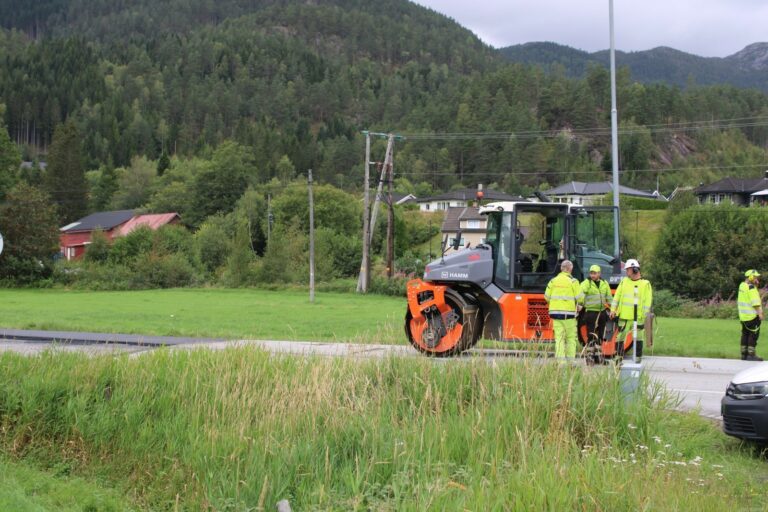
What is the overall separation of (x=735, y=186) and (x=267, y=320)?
331 feet

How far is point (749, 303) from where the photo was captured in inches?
659

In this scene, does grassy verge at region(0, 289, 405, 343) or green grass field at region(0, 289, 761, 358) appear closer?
green grass field at region(0, 289, 761, 358)

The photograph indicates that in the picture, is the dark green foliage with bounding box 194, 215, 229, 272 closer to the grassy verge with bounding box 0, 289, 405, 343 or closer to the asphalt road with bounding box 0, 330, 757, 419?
the grassy verge with bounding box 0, 289, 405, 343

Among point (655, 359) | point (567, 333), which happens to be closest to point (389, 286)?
point (655, 359)

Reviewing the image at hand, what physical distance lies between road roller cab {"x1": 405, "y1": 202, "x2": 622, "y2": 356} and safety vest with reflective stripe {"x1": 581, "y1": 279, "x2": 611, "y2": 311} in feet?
3.08

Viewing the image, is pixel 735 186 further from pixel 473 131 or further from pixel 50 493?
pixel 50 493

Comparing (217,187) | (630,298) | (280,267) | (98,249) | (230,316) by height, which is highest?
(217,187)

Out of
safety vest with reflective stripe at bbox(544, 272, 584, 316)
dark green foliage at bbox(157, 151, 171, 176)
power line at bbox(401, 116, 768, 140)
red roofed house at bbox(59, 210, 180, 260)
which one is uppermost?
power line at bbox(401, 116, 768, 140)

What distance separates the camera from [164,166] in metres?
144

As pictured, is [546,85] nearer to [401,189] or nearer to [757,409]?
[401,189]

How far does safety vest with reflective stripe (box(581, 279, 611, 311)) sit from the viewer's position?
48.6ft

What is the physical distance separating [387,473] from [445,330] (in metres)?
7.69

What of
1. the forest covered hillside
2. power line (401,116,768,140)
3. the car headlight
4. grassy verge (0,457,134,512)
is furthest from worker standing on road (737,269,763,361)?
power line (401,116,768,140)

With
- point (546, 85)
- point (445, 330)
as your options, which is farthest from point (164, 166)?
point (445, 330)
